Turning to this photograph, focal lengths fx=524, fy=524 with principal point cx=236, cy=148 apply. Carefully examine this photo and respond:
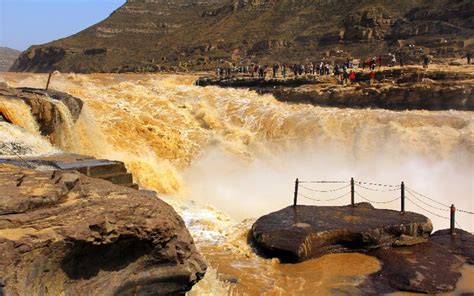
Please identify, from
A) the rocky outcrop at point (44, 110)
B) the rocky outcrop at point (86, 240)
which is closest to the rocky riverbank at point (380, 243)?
the rocky outcrop at point (86, 240)

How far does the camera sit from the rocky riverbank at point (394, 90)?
794 inches

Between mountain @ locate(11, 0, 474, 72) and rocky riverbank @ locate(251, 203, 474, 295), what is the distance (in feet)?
71.6

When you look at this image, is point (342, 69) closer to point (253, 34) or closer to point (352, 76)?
point (352, 76)

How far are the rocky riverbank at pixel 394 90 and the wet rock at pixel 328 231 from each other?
37.0ft

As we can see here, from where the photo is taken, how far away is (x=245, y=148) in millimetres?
19203

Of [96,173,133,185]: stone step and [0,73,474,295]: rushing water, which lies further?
[0,73,474,295]: rushing water

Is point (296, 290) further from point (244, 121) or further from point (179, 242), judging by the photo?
point (244, 121)

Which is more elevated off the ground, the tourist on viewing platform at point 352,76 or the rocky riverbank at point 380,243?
the tourist on viewing platform at point 352,76

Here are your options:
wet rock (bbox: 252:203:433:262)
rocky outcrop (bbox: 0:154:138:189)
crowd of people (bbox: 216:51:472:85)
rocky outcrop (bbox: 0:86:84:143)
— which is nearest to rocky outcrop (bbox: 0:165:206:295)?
rocky outcrop (bbox: 0:154:138:189)

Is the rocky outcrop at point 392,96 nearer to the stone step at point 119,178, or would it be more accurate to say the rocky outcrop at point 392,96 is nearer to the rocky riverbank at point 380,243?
the rocky riverbank at point 380,243

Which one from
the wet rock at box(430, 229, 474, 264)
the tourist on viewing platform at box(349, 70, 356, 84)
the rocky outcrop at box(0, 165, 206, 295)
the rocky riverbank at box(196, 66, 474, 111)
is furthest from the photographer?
the tourist on viewing platform at box(349, 70, 356, 84)

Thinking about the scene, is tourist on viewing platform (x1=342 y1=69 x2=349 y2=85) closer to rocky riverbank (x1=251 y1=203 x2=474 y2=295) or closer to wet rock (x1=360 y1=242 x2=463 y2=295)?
rocky riverbank (x1=251 y1=203 x2=474 y2=295)

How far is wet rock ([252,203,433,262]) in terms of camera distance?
8969 mm

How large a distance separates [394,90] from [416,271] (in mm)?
14319
